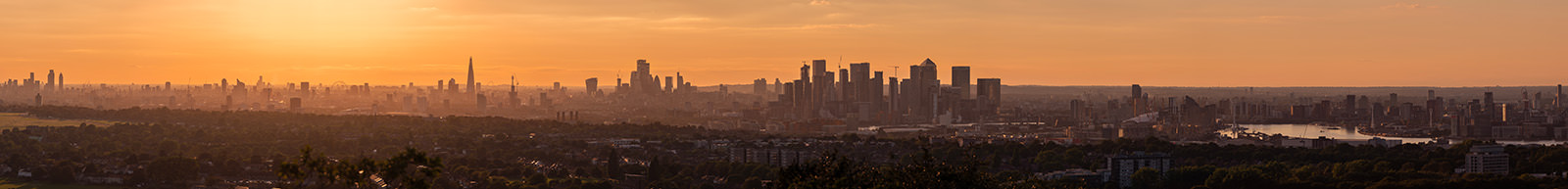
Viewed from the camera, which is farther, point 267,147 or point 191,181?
point 267,147

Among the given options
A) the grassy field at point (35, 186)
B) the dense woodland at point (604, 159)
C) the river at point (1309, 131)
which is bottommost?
the grassy field at point (35, 186)

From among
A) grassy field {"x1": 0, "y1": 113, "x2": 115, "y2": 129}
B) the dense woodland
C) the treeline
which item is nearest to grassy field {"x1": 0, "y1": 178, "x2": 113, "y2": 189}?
the dense woodland

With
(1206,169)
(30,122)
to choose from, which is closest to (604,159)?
(1206,169)

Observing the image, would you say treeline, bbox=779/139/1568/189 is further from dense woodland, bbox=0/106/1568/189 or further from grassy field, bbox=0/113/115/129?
grassy field, bbox=0/113/115/129

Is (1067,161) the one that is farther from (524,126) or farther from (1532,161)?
(524,126)

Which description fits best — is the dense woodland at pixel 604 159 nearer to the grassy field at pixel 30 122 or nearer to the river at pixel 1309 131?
the grassy field at pixel 30 122

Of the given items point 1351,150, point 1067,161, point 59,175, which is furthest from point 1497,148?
point 59,175

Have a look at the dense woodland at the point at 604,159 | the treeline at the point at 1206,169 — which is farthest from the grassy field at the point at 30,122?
the treeline at the point at 1206,169

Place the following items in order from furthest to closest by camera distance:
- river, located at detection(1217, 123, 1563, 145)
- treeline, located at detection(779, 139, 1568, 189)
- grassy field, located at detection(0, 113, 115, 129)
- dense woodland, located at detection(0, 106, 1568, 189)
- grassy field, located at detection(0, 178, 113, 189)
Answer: river, located at detection(1217, 123, 1563, 145) → grassy field, located at detection(0, 113, 115, 129) → grassy field, located at detection(0, 178, 113, 189) → dense woodland, located at detection(0, 106, 1568, 189) → treeline, located at detection(779, 139, 1568, 189)
